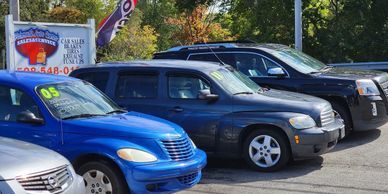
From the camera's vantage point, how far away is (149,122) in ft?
21.2

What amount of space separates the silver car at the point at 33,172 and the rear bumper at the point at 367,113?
20.4 ft

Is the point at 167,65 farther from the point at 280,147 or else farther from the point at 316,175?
the point at 316,175

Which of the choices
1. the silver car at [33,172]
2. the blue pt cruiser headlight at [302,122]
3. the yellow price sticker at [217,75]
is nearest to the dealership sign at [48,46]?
the yellow price sticker at [217,75]

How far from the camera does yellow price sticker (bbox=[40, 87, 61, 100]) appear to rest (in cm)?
636

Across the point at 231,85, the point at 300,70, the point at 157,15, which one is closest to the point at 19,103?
the point at 231,85

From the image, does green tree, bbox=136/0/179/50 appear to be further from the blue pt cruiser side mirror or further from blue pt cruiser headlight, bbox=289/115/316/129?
blue pt cruiser headlight, bbox=289/115/316/129

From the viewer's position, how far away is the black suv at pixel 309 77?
9867 millimetres

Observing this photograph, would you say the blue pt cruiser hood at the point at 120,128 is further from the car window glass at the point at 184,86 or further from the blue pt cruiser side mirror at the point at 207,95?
the car window glass at the point at 184,86

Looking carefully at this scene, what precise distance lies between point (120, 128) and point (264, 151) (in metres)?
2.75

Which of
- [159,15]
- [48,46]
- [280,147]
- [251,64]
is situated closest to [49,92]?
[280,147]

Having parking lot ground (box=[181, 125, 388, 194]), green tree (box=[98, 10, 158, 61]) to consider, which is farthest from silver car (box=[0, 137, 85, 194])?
green tree (box=[98, 10, 158, 61])

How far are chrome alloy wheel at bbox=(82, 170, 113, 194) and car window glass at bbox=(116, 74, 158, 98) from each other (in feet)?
8.75

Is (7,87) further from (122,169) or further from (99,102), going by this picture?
(122,169)

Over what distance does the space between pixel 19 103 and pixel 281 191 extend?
3349 millimetres
